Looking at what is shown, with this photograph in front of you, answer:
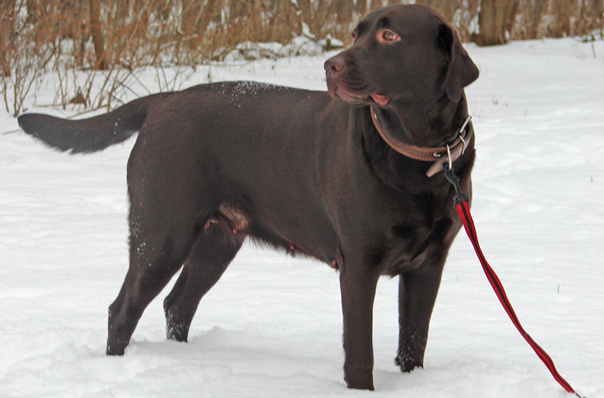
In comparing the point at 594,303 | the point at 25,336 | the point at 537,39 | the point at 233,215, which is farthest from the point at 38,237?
the point at 537,39

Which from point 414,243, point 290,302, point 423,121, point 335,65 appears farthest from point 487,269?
point 290,302

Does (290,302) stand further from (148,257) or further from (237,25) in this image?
(237,25)

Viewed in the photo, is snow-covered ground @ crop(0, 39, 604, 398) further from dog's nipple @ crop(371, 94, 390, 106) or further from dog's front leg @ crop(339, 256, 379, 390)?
dog's nipple @ crop(371, 94, 390, 106)

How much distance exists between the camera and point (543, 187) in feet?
18.6

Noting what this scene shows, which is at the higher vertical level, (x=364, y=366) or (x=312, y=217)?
(x=312, y=217)

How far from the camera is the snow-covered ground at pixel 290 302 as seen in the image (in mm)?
2369

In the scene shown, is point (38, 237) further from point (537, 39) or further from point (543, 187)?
point (537, 39)

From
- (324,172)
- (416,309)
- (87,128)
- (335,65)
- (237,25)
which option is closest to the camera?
(335,65)

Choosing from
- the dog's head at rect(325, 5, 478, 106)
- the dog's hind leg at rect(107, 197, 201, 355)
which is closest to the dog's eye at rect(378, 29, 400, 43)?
→ the dog's head at rect(325, 5, 478, 106)

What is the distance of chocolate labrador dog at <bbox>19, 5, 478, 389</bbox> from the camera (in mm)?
2102

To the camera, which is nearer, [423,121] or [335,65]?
[335,65]

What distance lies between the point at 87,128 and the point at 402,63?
1.58 metres

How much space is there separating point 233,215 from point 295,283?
1.22m

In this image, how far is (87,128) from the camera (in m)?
2.87
